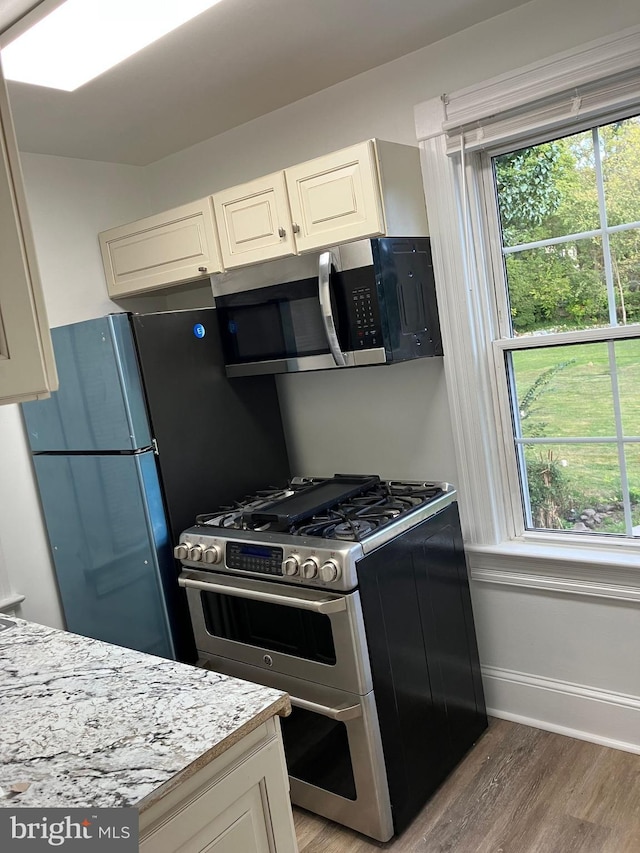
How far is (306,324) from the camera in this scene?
8.14 feet

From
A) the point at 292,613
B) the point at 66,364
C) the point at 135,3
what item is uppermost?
the point at 135,3

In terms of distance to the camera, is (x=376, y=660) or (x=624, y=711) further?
(x=624, y=711)

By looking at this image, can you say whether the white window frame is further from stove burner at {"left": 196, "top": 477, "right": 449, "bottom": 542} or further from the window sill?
stove burner at {"left": 196, "top": 477, "right": 449, "bottom": 542}

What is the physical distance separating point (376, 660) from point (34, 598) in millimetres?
1603

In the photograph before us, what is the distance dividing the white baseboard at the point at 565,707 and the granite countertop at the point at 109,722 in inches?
60.1

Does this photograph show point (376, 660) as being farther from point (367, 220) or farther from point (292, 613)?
point (367, 220)

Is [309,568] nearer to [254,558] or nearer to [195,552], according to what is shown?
[254,558]

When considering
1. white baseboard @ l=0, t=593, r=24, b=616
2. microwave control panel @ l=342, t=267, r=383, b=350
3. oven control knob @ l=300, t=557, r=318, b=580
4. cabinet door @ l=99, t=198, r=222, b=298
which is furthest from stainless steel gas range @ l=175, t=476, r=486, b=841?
cabinet door @ l=99, t=198, r=222, b=298

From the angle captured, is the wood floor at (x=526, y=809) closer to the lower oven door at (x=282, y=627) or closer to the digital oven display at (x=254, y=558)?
the lower oven door at (x=282, y=627)

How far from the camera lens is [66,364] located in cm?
257

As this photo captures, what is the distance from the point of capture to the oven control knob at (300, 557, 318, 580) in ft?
6.57

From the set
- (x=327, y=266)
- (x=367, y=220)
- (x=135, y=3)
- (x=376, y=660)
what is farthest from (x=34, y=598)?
(x=135, y=3)

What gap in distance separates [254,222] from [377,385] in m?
0.78

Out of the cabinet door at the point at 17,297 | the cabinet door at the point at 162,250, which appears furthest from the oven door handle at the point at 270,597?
the cabinet door at the point at 162,250
